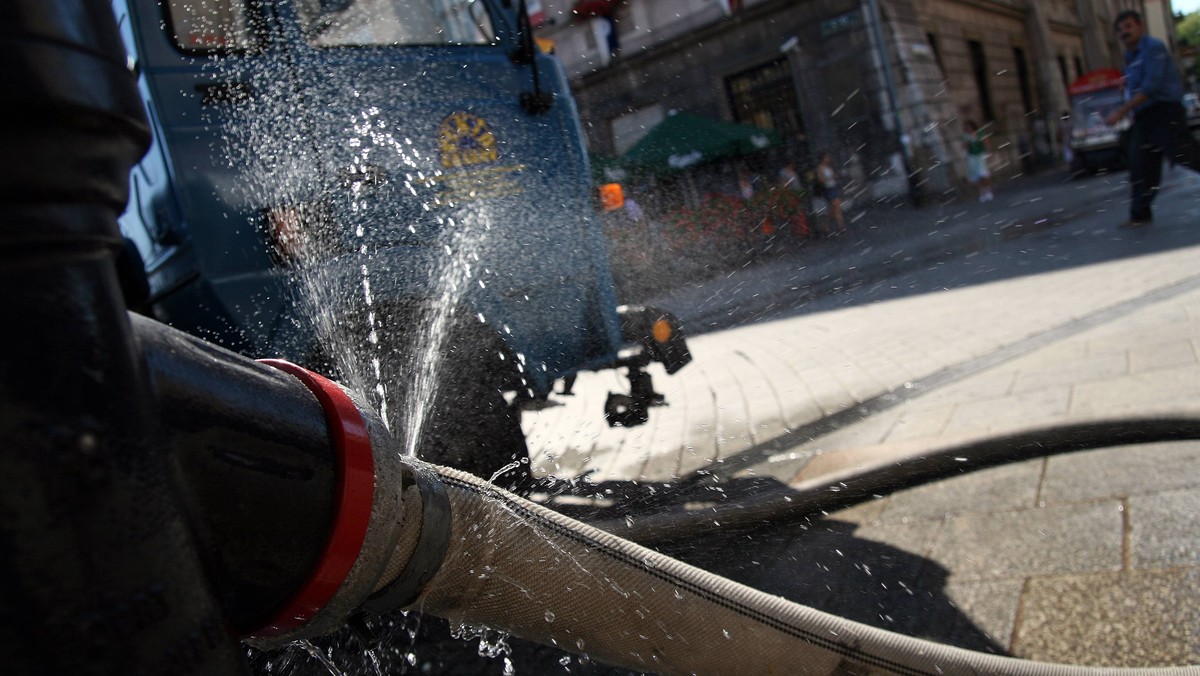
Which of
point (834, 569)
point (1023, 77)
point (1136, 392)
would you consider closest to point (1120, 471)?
point (1136, 392)

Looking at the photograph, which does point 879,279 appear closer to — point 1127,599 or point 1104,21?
point 1127,599

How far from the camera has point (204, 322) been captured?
297 centimetres

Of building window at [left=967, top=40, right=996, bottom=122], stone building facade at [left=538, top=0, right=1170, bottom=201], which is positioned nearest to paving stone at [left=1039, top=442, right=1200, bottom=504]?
stone building facade at [left=538, top=0, right=1170, bottom=201]

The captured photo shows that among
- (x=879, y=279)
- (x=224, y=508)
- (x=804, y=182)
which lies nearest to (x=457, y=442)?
(x=224, y=508)

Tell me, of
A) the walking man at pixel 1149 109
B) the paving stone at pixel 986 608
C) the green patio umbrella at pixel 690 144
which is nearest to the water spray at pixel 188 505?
the paving stone at pixel 986 608

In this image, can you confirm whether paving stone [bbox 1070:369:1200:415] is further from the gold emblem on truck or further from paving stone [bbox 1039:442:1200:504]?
the gold emblem on truck

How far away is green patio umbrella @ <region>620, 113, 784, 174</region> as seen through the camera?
1666 cm

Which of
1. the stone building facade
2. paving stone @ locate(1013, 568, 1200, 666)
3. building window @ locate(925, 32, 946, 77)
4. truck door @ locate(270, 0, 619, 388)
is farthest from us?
building window @ locate(925, 32, 946, 77)

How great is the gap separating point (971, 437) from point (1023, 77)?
27679 mm

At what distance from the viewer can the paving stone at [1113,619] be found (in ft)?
5.83

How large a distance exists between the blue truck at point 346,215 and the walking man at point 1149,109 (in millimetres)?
6689

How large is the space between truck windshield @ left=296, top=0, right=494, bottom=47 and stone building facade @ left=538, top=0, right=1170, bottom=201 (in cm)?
1443

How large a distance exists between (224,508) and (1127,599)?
6.33 feet

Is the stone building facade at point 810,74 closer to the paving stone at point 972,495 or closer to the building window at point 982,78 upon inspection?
the building window at point 982,78
